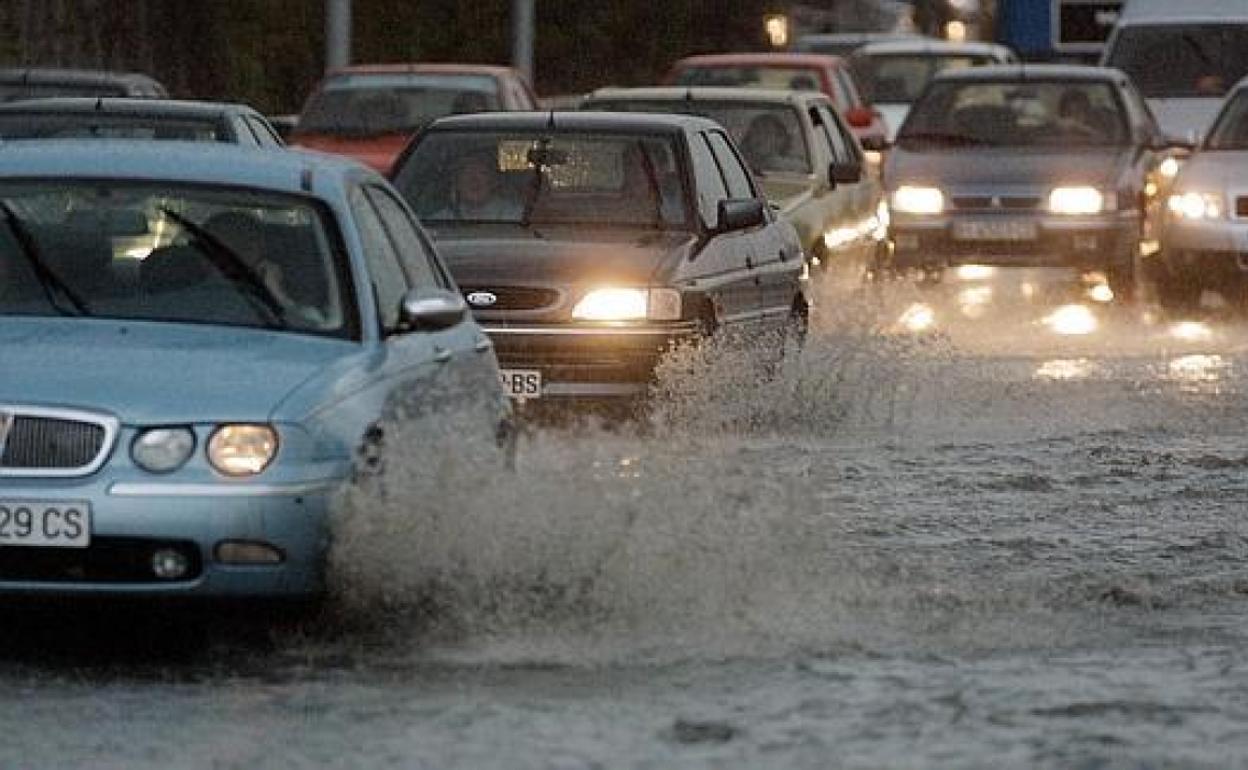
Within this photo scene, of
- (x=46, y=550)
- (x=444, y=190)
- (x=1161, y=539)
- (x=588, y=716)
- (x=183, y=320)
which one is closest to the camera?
(x=588, y=716)

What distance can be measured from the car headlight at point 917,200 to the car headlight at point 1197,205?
1.69 metres

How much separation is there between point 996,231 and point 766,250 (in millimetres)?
8370

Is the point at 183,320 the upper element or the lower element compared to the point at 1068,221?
upper

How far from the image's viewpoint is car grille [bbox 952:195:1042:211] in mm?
26016

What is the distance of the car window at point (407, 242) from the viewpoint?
11180 millimetres

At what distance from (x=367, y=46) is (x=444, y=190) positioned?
34.2 metres

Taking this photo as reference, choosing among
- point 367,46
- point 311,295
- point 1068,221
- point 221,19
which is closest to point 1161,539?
point 311,295

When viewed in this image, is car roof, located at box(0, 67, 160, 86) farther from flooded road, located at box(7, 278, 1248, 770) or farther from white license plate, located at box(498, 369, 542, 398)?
flooded road, located at box(7, 278, 1248, 770)

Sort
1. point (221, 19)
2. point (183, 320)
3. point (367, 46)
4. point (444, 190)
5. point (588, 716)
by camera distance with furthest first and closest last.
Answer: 1. point (367, 46)
2. point (221, 19)
3. point (444, 190)
4. point (183, 320)
5. point (588, 716)

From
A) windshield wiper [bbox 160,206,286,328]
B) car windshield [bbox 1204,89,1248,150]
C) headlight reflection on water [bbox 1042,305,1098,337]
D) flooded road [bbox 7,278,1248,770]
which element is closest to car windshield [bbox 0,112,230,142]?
flooded road [bbox 7,278,1248,770]

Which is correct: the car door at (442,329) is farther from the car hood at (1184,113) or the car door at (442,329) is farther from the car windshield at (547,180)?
the car hood at (1184,113)

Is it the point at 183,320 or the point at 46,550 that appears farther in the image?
the point at 183,320

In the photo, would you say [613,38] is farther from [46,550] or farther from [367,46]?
[46,550]

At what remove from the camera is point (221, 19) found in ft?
140
